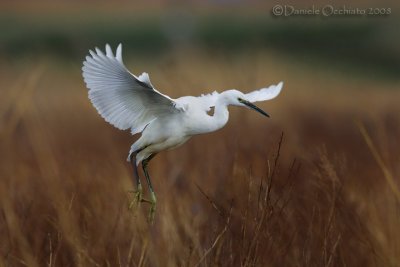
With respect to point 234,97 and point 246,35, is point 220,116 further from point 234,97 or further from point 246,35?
point 246,35

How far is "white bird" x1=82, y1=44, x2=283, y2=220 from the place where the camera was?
6.38 feet

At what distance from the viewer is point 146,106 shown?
6.65ft

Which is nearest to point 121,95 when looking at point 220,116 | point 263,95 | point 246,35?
point 220,116

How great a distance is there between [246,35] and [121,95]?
1284 centimetres

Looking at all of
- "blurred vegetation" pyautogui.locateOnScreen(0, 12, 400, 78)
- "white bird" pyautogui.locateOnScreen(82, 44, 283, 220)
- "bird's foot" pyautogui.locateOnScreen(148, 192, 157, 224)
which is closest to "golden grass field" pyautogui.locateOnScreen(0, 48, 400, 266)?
"bird's foot" pyautogui.locateOnScreen(148, 192, 157, 224)

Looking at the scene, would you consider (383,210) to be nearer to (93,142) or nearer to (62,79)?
(93,142)

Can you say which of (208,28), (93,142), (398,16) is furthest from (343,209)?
(208,28)

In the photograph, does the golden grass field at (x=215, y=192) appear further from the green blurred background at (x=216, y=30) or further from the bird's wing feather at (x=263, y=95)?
the green blurred background at (x=216, y=30)

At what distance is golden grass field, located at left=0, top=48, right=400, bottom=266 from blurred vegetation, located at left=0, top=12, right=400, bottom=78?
5.83m

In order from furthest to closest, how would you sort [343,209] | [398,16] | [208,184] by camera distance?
[398,16]
[208,184]
[343,209]

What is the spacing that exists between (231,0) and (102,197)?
16.3 meters

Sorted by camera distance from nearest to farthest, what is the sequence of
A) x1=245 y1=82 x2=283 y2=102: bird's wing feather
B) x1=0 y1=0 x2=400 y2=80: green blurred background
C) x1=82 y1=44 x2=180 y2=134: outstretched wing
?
x1=82 y1=44 x2=180 y2=134: outstretched wing, x1=245 y1=82 x2=283 y2=102: bird's wing feather, x1=0 y1=0 x2=400 y2=80: green blurred background

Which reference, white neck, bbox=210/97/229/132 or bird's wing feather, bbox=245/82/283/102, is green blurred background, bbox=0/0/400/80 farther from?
white neck, bbox=210/97/229/132

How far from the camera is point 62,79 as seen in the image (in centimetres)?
896
